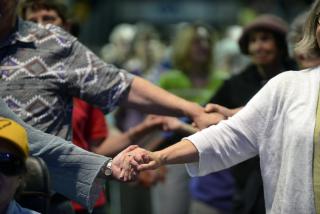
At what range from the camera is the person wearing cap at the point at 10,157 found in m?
4.43

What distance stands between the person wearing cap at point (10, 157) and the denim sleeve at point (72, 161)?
0.53m

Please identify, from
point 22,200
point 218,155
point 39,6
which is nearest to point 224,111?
point 218,155

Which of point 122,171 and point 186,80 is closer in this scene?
point 122,171

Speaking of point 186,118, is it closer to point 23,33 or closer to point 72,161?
point 23,33

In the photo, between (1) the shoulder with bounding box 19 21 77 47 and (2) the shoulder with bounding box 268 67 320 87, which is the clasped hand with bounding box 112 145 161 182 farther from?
(1) the shoulder with bounding box 19 21 77 47

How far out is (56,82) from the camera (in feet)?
18.2

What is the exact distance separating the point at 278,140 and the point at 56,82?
1.27 metres

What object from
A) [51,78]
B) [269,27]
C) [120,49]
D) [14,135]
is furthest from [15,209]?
[120,49]

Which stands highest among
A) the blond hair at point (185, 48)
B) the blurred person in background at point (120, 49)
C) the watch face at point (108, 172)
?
the watch face at point (108, 172)

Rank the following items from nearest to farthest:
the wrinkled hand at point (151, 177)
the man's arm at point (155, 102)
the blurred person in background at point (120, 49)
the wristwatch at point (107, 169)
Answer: the wristwatch at point (107, 169)
the man's arm at point (155, 102)
the wrinkled hand at point (151, 177)
the blurred person in background at point (120, 49)

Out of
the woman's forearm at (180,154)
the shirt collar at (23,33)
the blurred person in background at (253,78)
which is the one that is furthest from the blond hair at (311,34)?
the blurred person in background at (253,78)

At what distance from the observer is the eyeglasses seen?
14.5ft

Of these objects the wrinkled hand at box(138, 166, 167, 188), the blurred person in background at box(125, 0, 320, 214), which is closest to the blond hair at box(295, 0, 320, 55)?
the blurred person in background at box(125, 0, 320, 214)

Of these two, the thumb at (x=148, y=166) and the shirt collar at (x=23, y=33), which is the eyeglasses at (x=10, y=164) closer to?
the thumb at (x=148, y=166)
